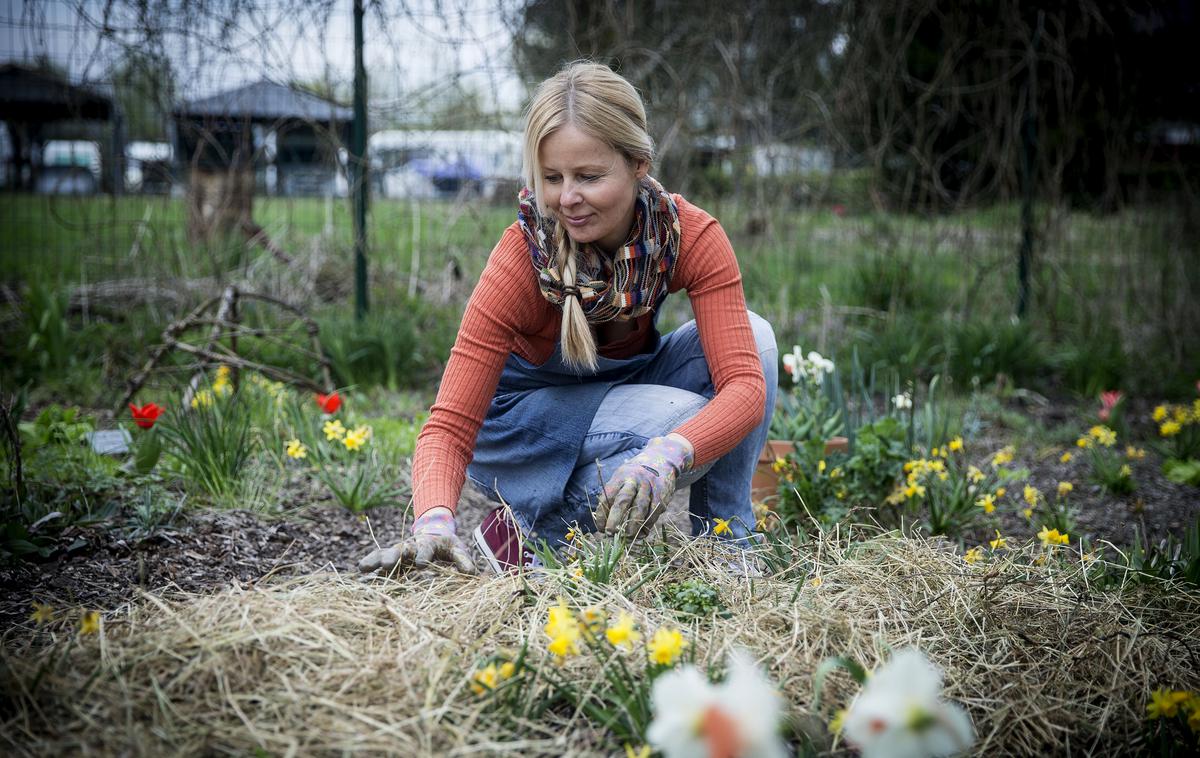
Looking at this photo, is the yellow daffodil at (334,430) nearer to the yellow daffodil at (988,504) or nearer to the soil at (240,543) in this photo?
the soil at (240,543)

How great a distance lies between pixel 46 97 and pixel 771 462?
4.04 m

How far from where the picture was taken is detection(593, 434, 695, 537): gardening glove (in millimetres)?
1651

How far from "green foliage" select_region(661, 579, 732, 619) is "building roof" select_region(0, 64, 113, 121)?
4.04 meters

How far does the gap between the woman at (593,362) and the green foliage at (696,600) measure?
148 mm

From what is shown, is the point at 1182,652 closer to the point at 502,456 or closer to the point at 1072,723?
the point at 1072,723

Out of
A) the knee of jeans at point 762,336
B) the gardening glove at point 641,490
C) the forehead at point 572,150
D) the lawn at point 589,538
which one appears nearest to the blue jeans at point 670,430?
the knee of jeans at point 762,336

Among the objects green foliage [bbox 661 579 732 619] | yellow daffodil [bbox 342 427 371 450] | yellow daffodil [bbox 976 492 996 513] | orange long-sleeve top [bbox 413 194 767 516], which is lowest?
yellow daffodil [bbox 976 492 996 513]

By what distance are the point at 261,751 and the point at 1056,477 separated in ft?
9.44

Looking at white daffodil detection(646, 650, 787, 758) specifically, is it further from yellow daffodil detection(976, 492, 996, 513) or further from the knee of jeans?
yellow daffodil detection(976, 492, 996, 513)

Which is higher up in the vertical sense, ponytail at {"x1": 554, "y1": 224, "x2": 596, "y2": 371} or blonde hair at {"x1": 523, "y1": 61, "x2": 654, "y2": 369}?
blonde hair at {"x1": 523, "y1": 61, "x2": 654, "y2": 369}

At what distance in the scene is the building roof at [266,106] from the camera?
14.4ft

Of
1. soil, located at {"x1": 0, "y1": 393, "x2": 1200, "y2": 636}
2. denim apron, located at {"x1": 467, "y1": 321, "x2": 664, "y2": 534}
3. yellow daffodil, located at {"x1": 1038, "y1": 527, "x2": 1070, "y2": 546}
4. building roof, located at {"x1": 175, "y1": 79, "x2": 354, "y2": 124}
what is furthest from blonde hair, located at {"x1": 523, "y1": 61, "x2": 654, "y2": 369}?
building roof, located at {"x1": 175, "y1": 79, "x2": 354, "y2": 124}

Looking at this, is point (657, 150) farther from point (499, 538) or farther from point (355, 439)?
point (499, 538)

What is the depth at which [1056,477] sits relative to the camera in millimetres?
3180
